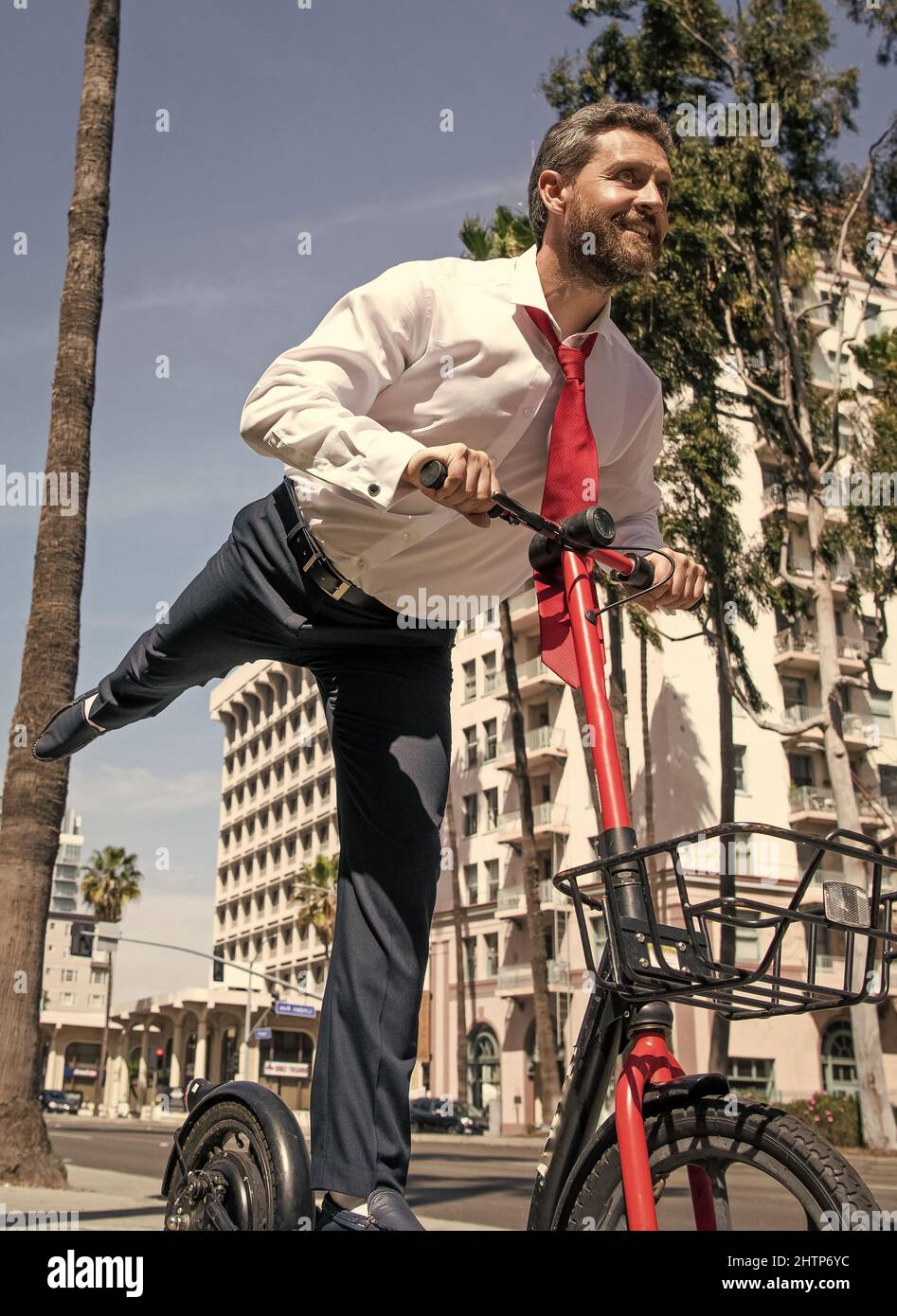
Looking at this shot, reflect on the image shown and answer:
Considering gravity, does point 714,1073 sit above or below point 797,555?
below

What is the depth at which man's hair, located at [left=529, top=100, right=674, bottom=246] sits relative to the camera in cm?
228

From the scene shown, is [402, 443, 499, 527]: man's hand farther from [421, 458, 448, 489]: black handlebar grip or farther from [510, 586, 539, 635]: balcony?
[510, 586, 539, 635]: balcony

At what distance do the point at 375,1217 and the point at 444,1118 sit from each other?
43863 millimetres

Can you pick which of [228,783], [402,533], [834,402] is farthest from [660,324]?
[228,783]

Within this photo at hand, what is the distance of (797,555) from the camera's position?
46438mm

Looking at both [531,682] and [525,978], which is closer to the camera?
[525,978]

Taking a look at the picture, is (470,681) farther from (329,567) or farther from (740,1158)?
(740,1158)

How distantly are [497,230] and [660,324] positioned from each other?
30.2 ft

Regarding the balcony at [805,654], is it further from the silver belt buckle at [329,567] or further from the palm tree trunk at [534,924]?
the silver belt buckle at [329,567]

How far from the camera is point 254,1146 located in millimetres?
2215

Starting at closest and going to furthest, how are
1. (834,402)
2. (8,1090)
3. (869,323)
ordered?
(8,1090)
(834,402)
(869,323)

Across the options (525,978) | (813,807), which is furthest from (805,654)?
(525,978)

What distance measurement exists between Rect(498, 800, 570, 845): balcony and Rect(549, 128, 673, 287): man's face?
143ft
